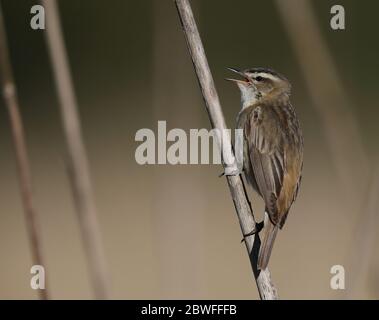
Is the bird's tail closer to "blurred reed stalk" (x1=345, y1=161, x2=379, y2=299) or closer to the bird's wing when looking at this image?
the bird's wing

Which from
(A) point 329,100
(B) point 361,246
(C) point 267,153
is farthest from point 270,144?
(B) point 361,246

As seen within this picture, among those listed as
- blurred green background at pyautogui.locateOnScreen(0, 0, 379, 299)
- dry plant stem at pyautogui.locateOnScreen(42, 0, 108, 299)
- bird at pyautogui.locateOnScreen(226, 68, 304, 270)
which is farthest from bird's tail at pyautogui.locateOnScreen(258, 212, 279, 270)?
blurred green background at pyautogui.locateOnScreen(0, 0, 379, 299)

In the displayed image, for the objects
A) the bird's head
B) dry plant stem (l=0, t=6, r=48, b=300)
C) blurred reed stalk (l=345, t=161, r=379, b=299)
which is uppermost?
the bird's head

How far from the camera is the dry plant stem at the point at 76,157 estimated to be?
221 centimetres

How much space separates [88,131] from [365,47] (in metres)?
3.14

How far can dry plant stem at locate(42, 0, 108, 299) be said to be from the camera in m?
2.21

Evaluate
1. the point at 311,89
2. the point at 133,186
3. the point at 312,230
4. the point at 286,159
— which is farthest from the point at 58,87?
Answer: the point at 133,186

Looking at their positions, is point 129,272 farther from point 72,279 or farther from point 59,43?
point 59,43

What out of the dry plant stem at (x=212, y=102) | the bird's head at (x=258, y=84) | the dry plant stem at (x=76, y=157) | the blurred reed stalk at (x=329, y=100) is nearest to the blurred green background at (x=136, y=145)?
the bird's head at (x=258, y=84)

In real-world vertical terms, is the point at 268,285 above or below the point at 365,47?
below

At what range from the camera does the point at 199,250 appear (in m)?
2.97

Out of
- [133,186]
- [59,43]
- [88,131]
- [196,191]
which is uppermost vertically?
[88,131]

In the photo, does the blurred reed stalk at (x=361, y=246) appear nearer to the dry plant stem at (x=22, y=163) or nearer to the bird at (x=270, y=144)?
the bird at (x=270, y=144)

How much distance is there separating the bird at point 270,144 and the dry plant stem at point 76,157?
750mm
